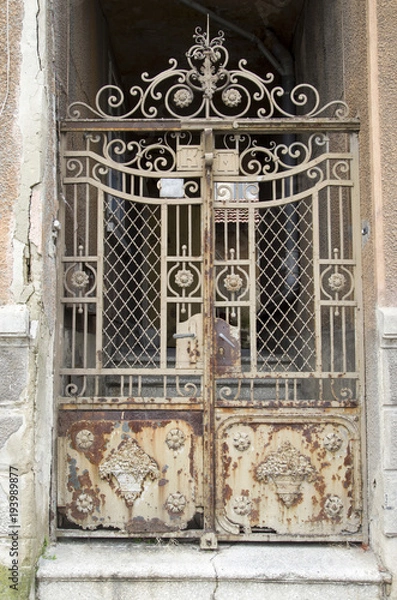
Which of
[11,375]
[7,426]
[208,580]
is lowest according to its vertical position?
[208,580]

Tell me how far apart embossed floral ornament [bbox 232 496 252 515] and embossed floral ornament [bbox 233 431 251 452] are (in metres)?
0.33

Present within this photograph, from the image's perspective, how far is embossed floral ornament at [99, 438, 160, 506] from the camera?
3.95m

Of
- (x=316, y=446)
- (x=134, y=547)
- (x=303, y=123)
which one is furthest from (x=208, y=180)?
(x=134, y=547)

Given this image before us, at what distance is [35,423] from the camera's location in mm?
3590

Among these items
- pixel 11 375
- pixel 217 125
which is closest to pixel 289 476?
pixel 11 375

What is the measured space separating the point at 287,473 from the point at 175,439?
0.80 meters

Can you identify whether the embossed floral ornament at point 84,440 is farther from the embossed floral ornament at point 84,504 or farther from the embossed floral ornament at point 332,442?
the embossed floral ornament at point 332,442

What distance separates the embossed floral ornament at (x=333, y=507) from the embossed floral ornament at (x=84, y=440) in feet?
5.50

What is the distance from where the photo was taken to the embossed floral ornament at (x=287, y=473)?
155 inches

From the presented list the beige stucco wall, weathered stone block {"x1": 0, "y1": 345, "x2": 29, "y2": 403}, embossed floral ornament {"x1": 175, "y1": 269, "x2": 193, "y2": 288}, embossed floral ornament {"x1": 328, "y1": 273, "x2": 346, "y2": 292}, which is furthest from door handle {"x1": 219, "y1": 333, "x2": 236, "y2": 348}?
weathered stone block {"x1": 0, "y1": 345, "x2": 29, "y2": 403}

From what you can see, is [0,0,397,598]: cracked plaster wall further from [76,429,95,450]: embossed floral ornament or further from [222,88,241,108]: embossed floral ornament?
[222,88,241,108]: embossed floral ornament

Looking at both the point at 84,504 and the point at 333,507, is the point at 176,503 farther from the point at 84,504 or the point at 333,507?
the point at 333,507

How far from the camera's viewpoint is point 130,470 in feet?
12.9
